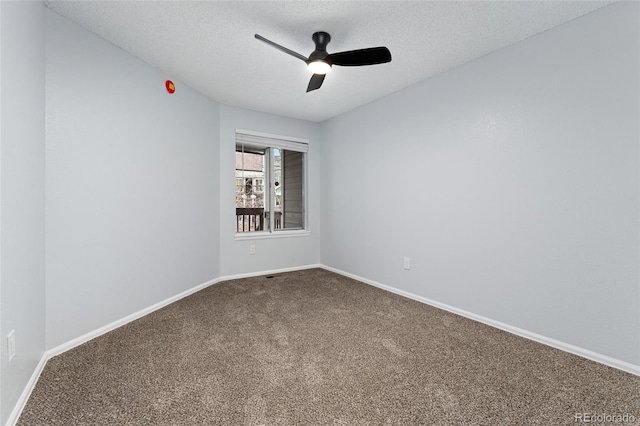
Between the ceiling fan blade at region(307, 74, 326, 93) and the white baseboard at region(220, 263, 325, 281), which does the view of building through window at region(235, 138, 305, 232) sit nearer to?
the white baseboard at region(220, 263, 325, 281)

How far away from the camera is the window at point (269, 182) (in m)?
4.38

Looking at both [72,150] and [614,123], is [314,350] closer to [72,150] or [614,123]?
[72,150]

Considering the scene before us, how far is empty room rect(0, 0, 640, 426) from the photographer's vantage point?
62.4 inches

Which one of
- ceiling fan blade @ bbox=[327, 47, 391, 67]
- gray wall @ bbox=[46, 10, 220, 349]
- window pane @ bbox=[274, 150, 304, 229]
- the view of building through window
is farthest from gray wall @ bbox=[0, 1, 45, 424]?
window pane @ bbox=[274, 150, 304, 229]

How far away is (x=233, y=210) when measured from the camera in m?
4.07

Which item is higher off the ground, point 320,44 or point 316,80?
point 320,44

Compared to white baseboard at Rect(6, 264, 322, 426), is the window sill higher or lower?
higher

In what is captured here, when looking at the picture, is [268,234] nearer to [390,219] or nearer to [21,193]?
[390,219]

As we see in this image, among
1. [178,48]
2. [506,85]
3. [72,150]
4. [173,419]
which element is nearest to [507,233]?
[506,85]

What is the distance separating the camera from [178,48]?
2539mm

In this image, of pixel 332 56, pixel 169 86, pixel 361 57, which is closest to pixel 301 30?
pixel 332 56

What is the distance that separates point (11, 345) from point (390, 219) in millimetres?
3281

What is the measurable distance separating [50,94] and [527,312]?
3.92 meters

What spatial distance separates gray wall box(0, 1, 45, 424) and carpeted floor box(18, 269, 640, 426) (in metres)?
0.24
